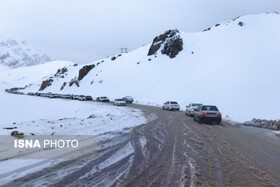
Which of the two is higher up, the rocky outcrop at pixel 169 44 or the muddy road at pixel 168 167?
the rocky outcrop at pixel 169 44

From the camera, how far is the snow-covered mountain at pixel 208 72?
1648 inches

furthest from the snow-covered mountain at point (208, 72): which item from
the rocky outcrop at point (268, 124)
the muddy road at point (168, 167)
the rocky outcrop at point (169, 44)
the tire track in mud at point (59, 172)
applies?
the tire track in mud at point (59, 172)

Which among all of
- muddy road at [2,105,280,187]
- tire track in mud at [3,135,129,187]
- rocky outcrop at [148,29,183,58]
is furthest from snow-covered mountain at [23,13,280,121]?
tire track in mud at [3,135,129,187]

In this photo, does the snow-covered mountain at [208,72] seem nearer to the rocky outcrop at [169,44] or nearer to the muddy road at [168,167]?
the rocky outcrop at [169,44]

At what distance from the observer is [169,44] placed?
7725 centimetres

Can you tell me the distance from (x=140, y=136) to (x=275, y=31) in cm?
7155

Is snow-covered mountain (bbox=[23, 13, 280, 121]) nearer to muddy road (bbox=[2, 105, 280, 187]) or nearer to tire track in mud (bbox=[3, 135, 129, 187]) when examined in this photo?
muddy road (bbox=[2, 105, 280, 187])

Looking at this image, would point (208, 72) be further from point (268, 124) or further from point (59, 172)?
point (59, 172)

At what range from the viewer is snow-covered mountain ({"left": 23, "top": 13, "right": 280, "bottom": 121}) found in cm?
4187

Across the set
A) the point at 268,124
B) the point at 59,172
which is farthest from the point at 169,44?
the point at 59,172

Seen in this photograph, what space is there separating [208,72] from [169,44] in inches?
923

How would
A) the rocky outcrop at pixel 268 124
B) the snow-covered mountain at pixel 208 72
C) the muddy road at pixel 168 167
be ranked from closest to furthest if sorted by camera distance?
the muddy road at pixel 168 167
the rocky outcrop at pixel 268 124
the snow-covered mountain at pixel 208 72

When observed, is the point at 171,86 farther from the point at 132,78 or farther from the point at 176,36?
the point at 176,36

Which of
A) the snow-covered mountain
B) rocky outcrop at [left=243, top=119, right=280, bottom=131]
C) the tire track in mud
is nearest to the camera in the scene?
the tire track in mud
